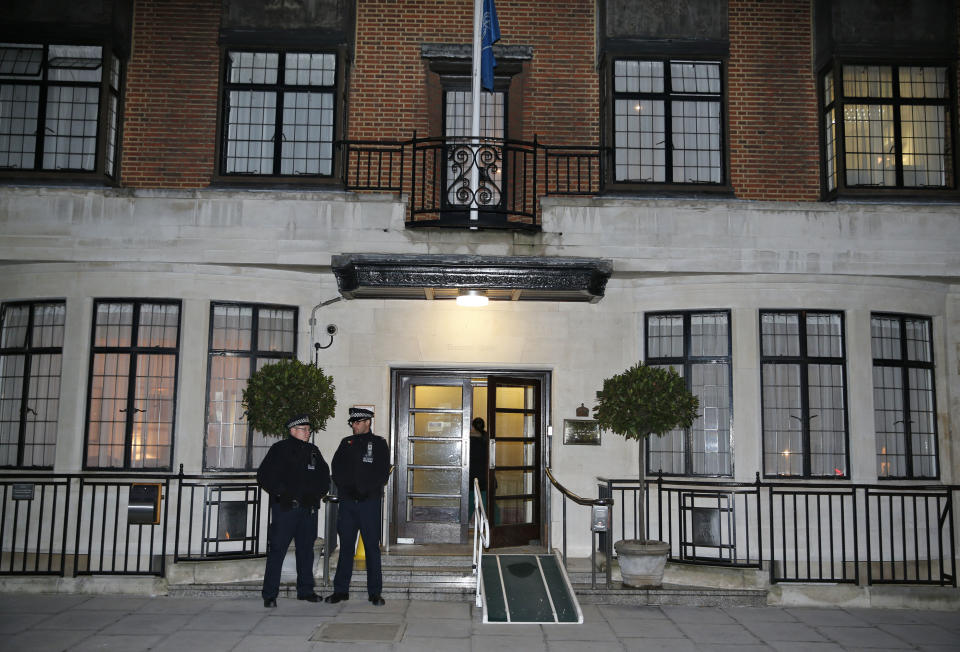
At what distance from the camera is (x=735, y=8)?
37.4 feet

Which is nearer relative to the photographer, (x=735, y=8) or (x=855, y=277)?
(x=855, y=277)

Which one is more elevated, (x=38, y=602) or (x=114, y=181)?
(x=114, y=181)

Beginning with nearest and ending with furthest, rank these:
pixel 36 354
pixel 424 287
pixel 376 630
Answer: pixel 376 630
pixel 424 287
pixel 36 354

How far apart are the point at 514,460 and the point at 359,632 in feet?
13.1

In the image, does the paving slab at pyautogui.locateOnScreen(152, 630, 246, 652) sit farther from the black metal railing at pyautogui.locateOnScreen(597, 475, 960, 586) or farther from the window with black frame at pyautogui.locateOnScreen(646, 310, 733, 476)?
the window with black frame at pyautogui.locateOnScreen(646, 310, 733, 476)

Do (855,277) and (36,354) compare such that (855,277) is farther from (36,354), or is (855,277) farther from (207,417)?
(36,354)

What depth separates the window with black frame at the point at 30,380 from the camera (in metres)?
10.2

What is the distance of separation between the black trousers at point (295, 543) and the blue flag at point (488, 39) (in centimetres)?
585

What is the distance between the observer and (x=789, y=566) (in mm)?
9891

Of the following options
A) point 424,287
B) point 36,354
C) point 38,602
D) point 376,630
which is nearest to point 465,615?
point 376,630

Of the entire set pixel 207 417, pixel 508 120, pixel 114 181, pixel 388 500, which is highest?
pixel 508 120

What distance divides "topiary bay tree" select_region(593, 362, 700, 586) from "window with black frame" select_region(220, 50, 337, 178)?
479 cm

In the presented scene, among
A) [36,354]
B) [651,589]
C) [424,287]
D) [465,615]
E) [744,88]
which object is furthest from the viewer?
[744,88]

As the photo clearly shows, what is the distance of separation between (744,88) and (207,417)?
8.32 m
